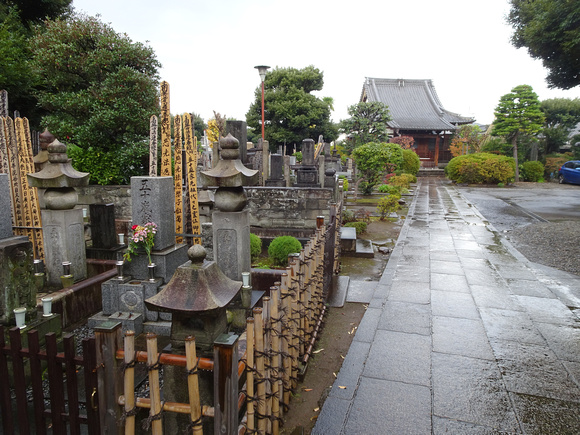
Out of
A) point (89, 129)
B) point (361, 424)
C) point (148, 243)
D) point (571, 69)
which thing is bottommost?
point (361, 424)

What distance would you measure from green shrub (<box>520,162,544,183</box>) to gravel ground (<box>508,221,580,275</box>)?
1893 cm

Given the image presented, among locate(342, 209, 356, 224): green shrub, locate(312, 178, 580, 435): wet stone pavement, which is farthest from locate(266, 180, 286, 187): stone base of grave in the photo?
locate(312, 178, 580, 435): wet stone pavement

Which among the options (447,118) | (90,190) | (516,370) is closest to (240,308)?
(516,370)

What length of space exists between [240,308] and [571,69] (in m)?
15.3

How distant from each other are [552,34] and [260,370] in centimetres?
1475

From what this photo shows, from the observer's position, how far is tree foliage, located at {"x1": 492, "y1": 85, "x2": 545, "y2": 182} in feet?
87.1

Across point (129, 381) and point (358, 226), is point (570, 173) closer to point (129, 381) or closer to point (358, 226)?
point (358, 226)

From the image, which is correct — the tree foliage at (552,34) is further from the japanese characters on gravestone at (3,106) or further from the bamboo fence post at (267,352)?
the japanese characters on gravestone at (3,106)

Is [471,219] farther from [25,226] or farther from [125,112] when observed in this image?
[25,226]

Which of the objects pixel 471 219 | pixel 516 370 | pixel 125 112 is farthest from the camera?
pixel 471 219

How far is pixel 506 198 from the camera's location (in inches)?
768

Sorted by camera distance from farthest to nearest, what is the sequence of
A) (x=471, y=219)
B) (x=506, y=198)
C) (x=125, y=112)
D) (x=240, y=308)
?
1. (x=506, y=198)
2. (x=471, y=219)
3. (x=125, y=112)
4. (x=240, y=308)

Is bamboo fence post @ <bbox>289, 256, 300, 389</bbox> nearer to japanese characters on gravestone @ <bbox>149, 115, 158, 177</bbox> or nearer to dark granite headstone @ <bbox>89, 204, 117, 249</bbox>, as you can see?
japanese characters on gravestone @ <bbox>149, 115, 158, 177</bbox>

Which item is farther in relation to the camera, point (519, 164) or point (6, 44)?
point (519, 164)
